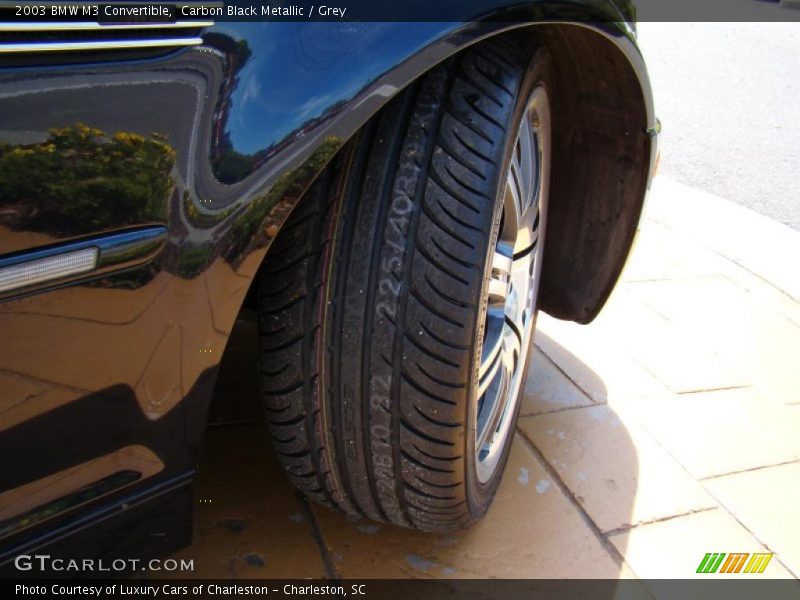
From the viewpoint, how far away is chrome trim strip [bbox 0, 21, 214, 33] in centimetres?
86

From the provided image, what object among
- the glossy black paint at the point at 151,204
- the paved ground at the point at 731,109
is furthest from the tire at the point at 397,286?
the paved ground at the point at 731,109

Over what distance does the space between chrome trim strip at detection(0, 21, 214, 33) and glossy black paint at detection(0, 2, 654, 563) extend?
27 millimetres

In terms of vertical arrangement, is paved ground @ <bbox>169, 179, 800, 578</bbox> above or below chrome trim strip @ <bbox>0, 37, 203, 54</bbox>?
below

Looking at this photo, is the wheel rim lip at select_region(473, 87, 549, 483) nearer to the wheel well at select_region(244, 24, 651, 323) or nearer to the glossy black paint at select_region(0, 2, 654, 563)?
the wheel well at select_region(244, 24, 651, 323)

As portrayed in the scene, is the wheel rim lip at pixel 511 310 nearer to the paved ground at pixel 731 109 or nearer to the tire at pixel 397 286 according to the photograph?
the tire at pixel 397 286

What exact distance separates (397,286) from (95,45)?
60 centimetres

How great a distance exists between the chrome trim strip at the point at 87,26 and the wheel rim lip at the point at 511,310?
0.79 meters

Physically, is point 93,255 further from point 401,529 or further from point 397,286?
point 401,529

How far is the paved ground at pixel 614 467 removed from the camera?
1.80 m

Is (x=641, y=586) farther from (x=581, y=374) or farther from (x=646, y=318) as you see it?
(x=646, y=318)

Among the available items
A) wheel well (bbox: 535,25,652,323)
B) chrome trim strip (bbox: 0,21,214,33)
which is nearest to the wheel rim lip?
wheel well (bbox: 535,25,652,323)

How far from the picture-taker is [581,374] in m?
2.61

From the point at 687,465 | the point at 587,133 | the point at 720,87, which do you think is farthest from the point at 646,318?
the point at 720,87

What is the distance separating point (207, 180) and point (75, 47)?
21 centimetres
